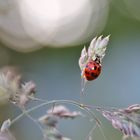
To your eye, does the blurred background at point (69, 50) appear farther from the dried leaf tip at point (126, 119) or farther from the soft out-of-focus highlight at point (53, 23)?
the dried leaf tip at point (126, 119)

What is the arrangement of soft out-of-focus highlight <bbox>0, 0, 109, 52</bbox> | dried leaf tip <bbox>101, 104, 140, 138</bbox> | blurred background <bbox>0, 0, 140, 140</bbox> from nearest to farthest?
dried leaf tip <bbox>101, 104, 140, 138</bbox>, blurred background <bbox>0, 0, 140, 140</bbox>, soft out-of-focus highlight <bbox>0, 0, 109, 52</bbox>

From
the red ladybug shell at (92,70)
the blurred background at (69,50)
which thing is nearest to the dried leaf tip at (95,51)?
the red ladybug shell at (92,70)

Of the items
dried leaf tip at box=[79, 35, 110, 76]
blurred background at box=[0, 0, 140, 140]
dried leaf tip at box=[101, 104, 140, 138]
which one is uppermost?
blurred background at box=[0, 0, 140, 140]

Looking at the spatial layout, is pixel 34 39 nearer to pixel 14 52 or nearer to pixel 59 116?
pixel 14 52

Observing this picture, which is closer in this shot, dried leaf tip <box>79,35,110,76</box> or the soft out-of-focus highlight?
dried leaf tip <box>79,35,110,76</box>

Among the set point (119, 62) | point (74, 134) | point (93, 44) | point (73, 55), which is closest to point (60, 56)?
point (73, 55)

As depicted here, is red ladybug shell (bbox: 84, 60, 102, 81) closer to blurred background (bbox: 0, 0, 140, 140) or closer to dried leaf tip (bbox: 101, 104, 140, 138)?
dried leaf tip (bbox: 101, 104, 140, 138)

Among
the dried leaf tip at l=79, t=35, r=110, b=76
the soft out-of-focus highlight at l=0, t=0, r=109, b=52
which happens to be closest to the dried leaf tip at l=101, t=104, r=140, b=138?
the dried leaf tip at l=79, t=35, r=110, b=76

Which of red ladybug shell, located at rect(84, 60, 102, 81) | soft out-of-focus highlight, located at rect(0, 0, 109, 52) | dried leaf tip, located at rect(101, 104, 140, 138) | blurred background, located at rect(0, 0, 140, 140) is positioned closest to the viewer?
dried leaf tip, located at rect(101, 104, 140, 138)

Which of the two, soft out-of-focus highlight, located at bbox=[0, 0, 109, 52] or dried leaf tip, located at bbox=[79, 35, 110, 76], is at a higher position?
soft out-of-focus highlight, located at bbox=[0, 0, 109, 52]
